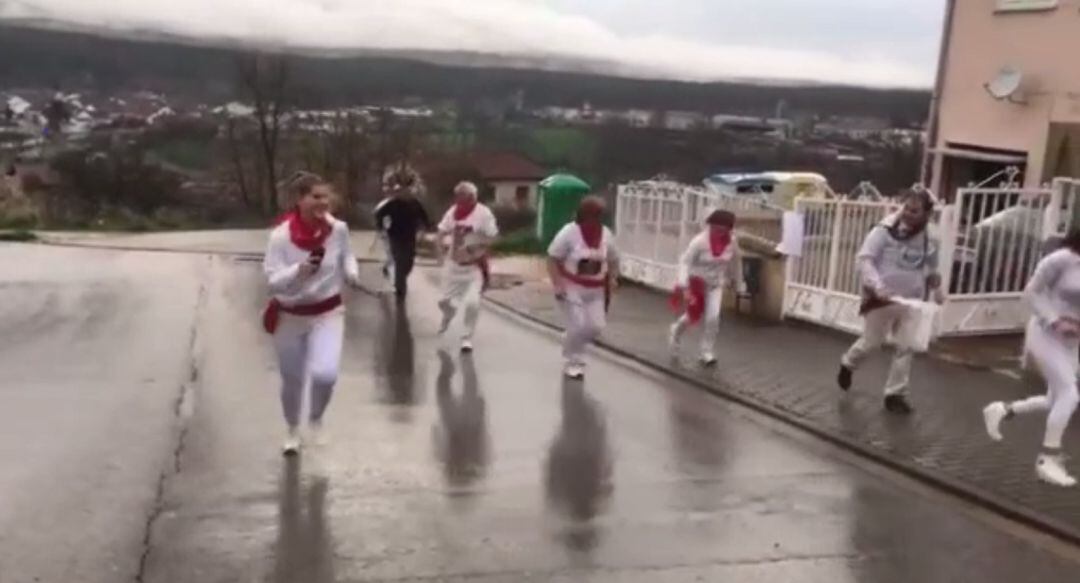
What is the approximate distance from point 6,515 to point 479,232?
22.2ft

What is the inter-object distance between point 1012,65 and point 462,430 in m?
10.7

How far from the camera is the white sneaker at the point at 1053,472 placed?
8.23 meters

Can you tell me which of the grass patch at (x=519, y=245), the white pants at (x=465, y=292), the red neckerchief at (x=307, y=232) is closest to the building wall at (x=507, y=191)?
the grass patch at (x=519, y=245)

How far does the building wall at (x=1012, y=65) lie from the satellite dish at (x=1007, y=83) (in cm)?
11

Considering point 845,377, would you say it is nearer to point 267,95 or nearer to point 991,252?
point 991,252

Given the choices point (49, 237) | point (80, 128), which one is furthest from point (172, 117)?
point (49, 237)

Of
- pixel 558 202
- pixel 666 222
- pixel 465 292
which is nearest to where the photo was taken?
pixel 465 292

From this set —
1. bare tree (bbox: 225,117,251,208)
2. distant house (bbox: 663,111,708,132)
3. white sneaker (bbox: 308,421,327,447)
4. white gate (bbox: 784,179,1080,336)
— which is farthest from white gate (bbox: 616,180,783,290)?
bare tree (bbox: 225,117,251,208)

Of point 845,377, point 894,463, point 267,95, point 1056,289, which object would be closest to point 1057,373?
point 1056,289

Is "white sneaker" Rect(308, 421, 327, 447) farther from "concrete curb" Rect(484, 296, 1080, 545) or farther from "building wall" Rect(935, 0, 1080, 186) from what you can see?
"building wall" Rect(935, 0, 1080, 186)

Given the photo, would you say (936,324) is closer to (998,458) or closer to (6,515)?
(998,458)

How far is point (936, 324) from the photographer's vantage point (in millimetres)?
13523

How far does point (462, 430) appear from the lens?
9.40 meters

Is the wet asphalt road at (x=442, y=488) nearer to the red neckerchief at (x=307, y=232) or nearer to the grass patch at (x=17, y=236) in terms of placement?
the red neckerchief at (x=307, y=232)
